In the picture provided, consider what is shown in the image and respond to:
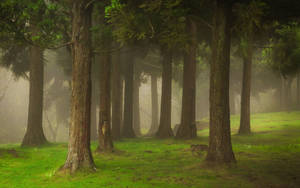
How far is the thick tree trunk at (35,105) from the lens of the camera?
68.2ft

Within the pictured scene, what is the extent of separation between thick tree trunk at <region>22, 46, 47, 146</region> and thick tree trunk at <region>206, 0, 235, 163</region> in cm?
1304

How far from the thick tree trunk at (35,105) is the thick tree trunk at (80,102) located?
1030cm

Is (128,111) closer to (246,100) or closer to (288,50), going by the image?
(246,100)

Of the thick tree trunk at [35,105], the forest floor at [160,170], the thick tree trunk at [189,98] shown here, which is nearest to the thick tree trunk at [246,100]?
the thick tree trunk at [189,98]

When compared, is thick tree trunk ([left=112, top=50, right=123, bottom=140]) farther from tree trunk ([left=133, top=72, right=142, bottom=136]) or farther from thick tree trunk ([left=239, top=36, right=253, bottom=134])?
tree trunk ([left=133, top=72, right=142, bottom=136])

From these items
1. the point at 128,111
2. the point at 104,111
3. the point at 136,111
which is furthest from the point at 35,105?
the point at 136,111

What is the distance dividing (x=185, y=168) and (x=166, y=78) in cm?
1228

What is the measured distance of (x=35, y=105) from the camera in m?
21.2

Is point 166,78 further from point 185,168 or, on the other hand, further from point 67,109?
point 67,109

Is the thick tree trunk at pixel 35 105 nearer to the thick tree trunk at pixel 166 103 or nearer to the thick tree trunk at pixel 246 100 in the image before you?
the thick tree trunk at pixel 166 103

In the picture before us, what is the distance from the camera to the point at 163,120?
77.3 ft

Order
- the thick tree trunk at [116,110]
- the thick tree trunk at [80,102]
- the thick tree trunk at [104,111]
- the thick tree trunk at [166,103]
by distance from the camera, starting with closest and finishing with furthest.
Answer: the thick tree trunk at [80,102] < the thick tree trunk at [104,111] < the thick tree trunk at [116,110] < the thick tree trunk at [166,103]

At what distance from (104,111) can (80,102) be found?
159 inches

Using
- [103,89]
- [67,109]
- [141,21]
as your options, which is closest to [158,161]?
[103,89]
